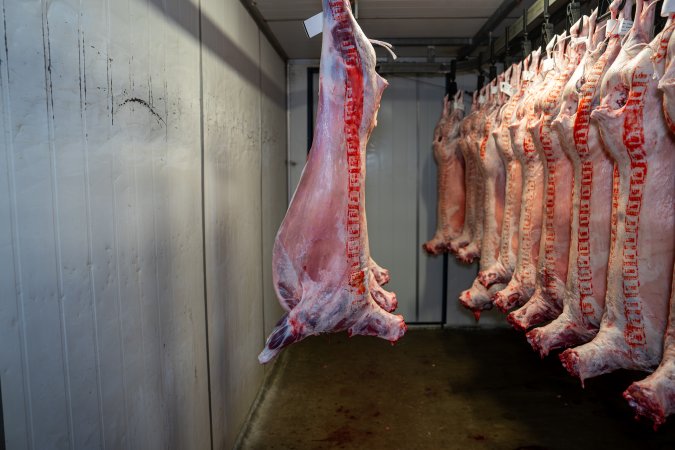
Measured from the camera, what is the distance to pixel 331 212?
1.92 meters

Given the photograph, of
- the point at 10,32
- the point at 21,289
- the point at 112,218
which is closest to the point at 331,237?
the point at 112,218

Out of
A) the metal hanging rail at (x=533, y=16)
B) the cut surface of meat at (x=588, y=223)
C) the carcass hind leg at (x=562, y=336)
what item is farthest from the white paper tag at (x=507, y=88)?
the carcass hind leg at (x=562, y=336)

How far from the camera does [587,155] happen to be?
2045 millimetres

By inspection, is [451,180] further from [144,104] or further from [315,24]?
[144,104]

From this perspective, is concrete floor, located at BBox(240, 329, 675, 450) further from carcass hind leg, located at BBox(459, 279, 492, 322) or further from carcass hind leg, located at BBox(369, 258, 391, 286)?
carcass hind leg, located at BBox(369, 258, 391, 286)

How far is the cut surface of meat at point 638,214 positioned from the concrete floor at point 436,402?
4.98ft

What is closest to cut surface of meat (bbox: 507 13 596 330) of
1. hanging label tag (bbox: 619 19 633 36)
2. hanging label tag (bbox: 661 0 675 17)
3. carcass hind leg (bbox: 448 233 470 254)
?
hanging label tag (bbox: 619 19 633 36)

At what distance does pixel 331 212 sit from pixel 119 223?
72 cm

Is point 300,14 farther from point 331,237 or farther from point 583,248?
point 583,248

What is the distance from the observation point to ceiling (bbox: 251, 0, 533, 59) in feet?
10.9

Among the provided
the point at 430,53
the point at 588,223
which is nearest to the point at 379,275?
the point at 588,223

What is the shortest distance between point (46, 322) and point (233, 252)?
165 cm

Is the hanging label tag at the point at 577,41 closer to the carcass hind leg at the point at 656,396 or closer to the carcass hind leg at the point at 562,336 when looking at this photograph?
the carcass hind leg at the point at 562,336

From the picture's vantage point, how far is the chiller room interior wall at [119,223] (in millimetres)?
1202
